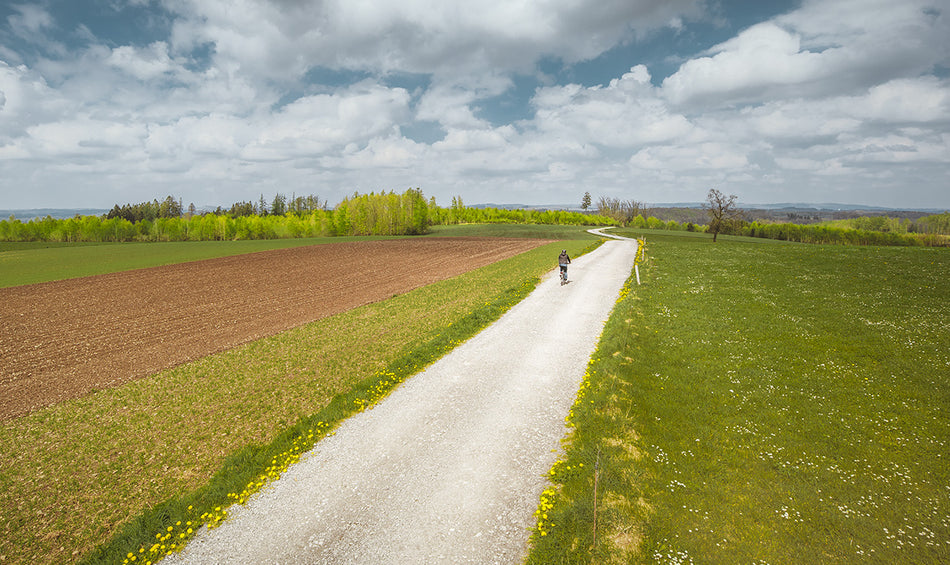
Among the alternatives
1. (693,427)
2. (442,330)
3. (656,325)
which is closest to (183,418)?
(442,330)

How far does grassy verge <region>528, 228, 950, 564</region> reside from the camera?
6566mm

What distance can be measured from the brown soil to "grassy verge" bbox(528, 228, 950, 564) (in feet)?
54.6

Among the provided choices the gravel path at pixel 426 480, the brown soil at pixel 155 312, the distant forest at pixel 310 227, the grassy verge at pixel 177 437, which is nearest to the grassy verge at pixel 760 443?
the gravel path at pixel 426 480

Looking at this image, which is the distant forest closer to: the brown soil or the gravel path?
the brown soil

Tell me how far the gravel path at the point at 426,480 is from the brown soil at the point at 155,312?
431 inches

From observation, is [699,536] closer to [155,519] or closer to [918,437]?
[918,437]

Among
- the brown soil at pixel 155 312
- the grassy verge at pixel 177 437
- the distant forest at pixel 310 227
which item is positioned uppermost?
the distant forest at pixel 310 227

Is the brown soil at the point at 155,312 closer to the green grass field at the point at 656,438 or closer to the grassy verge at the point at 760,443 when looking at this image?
the green grass field at the point at 656,438

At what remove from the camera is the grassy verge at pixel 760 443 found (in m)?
6.57

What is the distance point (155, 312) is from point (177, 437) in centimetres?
1851

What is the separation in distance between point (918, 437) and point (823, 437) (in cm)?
211

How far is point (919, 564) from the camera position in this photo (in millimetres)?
6062

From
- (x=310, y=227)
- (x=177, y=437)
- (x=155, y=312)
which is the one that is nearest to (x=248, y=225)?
(x=310, y=227)

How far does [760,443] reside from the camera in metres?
9.10
